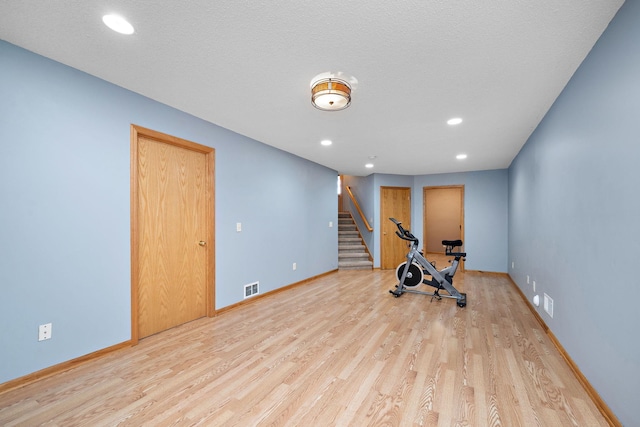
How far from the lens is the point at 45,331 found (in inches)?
78.7

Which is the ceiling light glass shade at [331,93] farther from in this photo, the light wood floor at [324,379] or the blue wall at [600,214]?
the light wood floor at [324,379]

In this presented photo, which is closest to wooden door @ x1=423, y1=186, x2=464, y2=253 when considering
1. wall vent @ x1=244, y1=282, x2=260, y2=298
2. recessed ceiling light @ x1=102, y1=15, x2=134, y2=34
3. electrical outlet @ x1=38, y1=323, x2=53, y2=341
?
wall vent @ x1=244, y1=282, x2=260, y2=298

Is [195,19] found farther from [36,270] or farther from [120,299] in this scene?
[120,299]

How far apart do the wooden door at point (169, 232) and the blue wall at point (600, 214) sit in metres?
3.53

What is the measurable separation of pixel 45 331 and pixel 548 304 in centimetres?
452

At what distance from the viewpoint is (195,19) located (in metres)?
1.58

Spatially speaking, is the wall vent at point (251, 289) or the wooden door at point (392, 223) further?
the wooden door at point (392, 223)

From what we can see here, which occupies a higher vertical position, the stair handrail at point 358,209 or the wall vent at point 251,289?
the stair handrail at point 358,209

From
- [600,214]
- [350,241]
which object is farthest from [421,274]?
[350,241]

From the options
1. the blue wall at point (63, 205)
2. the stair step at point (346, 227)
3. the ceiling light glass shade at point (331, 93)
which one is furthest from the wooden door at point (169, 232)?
the stair step at point (346, 227)

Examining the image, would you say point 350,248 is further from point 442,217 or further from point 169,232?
point 169,232

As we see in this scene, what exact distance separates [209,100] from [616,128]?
10.2 feet

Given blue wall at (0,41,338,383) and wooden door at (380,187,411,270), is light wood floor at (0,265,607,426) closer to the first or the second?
blue wall at (0,41,338,383)

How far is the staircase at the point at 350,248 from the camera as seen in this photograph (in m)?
6.54
